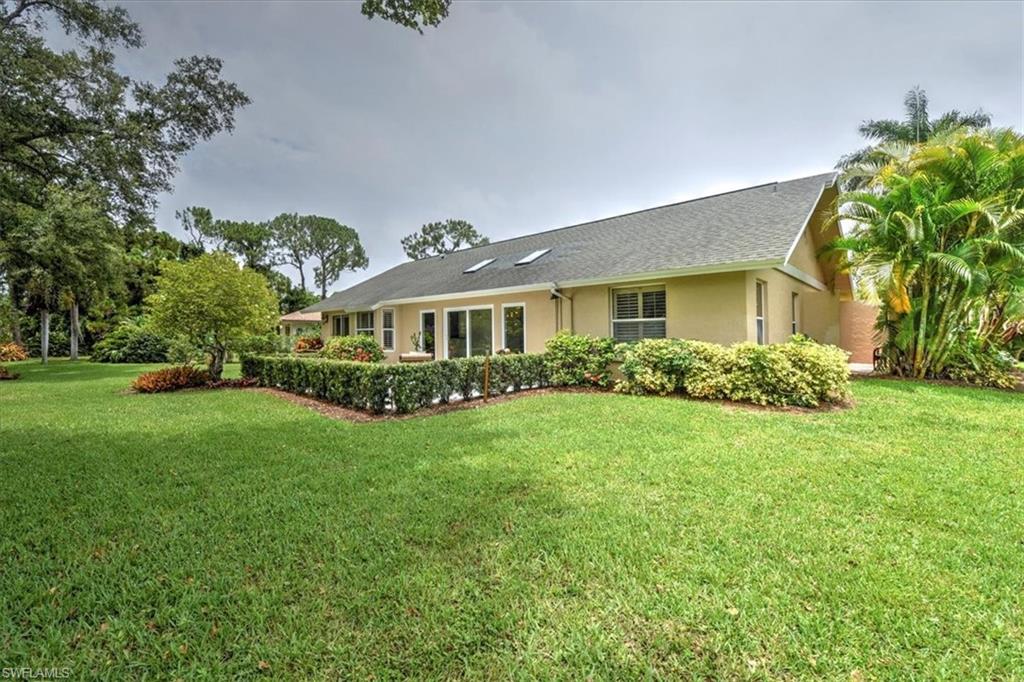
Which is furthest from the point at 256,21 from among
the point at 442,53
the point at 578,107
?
the point at 578,107

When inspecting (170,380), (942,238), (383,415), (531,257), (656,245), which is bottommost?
(383,415)

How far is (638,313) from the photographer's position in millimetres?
11320

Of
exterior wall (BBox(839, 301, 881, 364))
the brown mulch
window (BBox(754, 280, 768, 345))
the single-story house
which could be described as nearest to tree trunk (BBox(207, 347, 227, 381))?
the brown mulch

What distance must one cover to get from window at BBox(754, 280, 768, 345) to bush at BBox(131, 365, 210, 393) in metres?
15.3

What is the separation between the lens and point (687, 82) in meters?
11.6

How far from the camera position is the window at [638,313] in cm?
1102

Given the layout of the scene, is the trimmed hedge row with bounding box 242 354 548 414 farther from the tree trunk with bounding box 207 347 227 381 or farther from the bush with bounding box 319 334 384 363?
the bush with bounding box 319 334 384 363

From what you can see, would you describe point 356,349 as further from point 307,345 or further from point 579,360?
point 307,345

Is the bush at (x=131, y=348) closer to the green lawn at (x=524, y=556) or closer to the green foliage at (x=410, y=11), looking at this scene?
the green lawn at (x=524, y=556)

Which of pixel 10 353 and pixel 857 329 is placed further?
pixel 10 353

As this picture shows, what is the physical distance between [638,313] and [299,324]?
29.8m

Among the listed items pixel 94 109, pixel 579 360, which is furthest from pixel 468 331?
pixel 94 109

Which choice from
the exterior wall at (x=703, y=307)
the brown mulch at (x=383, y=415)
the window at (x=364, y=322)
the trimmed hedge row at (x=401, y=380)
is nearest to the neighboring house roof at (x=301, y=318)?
the window at (x=364, y=322)

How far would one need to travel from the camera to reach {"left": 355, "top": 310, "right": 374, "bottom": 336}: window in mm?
19219
